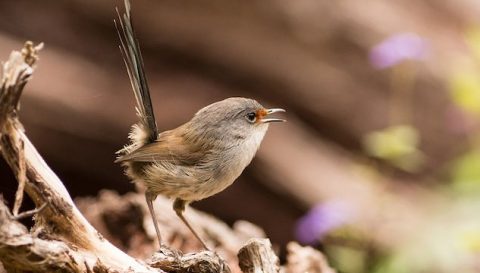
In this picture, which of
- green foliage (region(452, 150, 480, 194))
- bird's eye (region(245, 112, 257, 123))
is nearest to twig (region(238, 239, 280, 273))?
bird's eye (region(245, 112, 257, 123))

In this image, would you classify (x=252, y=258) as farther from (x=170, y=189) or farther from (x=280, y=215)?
(x=280, y=215)

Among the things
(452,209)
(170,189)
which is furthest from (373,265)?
(170,189)

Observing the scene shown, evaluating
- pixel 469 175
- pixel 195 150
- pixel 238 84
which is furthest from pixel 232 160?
pixel 238 84

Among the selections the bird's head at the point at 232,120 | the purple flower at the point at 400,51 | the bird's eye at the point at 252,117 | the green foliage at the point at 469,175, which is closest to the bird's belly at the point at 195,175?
the bird's head at the point at 232,120

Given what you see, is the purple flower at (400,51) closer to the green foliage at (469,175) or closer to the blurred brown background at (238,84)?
the green foliage at (469,175)

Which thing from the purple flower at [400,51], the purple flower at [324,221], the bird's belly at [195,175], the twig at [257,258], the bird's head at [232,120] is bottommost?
the twig at [257,258]

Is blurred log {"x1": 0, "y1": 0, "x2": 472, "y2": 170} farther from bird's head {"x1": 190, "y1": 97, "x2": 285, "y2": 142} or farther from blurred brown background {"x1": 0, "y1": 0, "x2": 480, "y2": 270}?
bird's head {"x1": 190, "y1": 97, "x2": 285, "y2": 142}

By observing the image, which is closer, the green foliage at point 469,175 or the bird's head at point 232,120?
the bird's head at point 232,120
